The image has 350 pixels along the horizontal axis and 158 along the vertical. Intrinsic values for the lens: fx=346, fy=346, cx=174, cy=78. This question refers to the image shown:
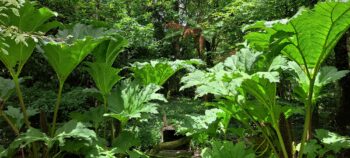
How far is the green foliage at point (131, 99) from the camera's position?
119 inches

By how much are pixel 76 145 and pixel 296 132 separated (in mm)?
4083

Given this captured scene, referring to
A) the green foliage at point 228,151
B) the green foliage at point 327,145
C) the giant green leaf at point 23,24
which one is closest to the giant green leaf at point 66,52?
the giant green leaf at point 23,24

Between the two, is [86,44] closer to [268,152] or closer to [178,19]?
[268,152]

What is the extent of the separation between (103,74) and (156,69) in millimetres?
559

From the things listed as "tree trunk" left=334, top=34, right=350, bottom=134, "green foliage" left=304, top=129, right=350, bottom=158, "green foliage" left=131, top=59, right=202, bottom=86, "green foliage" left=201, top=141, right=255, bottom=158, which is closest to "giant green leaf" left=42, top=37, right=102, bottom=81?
"green foliage" left=131, top=59, right=202, bottom=86

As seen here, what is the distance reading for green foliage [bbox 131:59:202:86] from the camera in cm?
344

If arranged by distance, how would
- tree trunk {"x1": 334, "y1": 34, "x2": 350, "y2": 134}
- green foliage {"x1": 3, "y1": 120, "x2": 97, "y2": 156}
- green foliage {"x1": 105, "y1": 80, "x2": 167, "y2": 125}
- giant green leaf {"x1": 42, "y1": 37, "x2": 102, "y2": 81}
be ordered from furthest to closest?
1. tree trunk {"x1": 334, "y1": 34, "x2": 350, "y2": 134}
2. green foliage {"x1": 105, "y1": 80, "x2": 167, "y2": 125}
3. giant green leaf {"x1": 42, "y1": 37, "x2": 102, "y2": 81}
4. green foliage {"x1": 3, "y1": 120, "x2": 97, "y2": 156}

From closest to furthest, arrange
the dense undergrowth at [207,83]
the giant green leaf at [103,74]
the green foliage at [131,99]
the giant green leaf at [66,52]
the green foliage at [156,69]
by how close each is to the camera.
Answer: the dense undergrowth at [207,83] → the giant green leaf at [66,52] → the green foliage at [131,99] → the giant green leaf at [103,74] → the green foliage at [156,69]

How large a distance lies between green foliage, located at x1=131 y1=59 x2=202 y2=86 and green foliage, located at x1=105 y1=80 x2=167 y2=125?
20 cm

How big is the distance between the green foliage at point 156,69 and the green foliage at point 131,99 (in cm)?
20

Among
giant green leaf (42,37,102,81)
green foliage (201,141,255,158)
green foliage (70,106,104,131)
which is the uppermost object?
giant green leaf (42,37,102,81)

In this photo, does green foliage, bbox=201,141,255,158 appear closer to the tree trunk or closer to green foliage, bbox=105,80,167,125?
→ green foliage, bbox=105,80,167,125

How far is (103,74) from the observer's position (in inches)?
127

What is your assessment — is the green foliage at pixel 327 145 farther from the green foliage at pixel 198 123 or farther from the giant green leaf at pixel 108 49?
the giant green leaf at pixel 108 49
